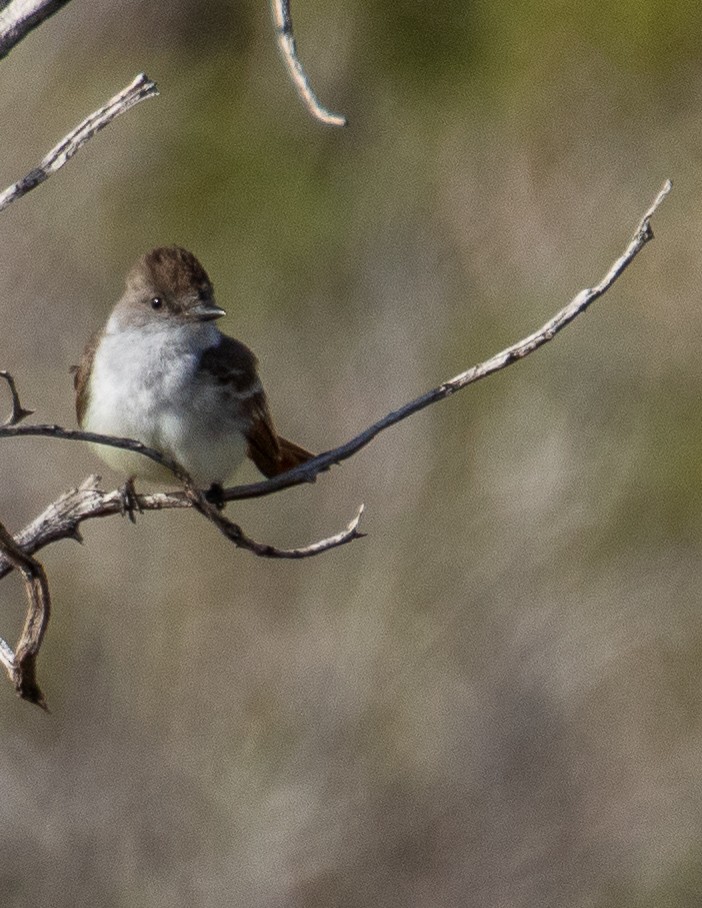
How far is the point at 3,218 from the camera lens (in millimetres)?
10336

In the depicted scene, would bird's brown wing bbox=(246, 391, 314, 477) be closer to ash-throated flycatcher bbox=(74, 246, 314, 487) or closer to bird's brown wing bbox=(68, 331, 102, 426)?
ash-throated flycatcher bbox=(74, 246, 314, 487)

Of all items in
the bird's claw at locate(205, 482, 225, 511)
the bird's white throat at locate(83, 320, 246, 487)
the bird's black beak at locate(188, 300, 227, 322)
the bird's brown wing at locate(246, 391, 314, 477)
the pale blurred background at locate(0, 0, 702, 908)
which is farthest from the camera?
the pale blurred background at locate(0, 0, 702, 908)

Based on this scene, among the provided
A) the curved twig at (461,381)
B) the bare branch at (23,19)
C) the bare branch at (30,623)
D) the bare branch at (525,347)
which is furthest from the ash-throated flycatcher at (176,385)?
the bare branch at (23,19)

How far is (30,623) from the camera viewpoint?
255cm

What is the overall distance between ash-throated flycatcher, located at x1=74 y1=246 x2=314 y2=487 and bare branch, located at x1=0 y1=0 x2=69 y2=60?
6.92 ft

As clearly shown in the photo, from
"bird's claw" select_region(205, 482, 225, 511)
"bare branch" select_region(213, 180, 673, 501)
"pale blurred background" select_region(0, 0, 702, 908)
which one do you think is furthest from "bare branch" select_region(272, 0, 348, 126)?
"pale blurred background" select_region(0, 0, 702, 908)

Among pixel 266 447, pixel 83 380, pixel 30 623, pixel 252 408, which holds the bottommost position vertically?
pixel 30 623

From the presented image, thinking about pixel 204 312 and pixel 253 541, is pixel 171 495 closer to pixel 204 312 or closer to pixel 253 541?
pixel 253 541

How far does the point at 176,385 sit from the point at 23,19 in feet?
8.00

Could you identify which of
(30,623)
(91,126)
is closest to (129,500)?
(30,623)

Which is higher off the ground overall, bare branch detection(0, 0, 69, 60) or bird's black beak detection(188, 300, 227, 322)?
bird's black beak detection(188, 300, 227, 322)

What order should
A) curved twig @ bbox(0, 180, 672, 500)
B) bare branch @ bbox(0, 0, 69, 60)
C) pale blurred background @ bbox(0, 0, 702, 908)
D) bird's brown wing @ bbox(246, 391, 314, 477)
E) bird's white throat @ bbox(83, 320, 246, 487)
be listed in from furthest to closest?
pale blurred background @ bbox(0, 0, 702, 908) < bird's brown wing @ bbox(246, 391, 314, 477) < bird's white throat @ bbox(83, 320, 246, 487) < curved twig @ bbox(0, 180, 672, 500) < bare branch @ bbox(0, 0, 69, 60)

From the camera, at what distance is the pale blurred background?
10195 mm

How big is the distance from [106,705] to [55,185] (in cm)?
324
